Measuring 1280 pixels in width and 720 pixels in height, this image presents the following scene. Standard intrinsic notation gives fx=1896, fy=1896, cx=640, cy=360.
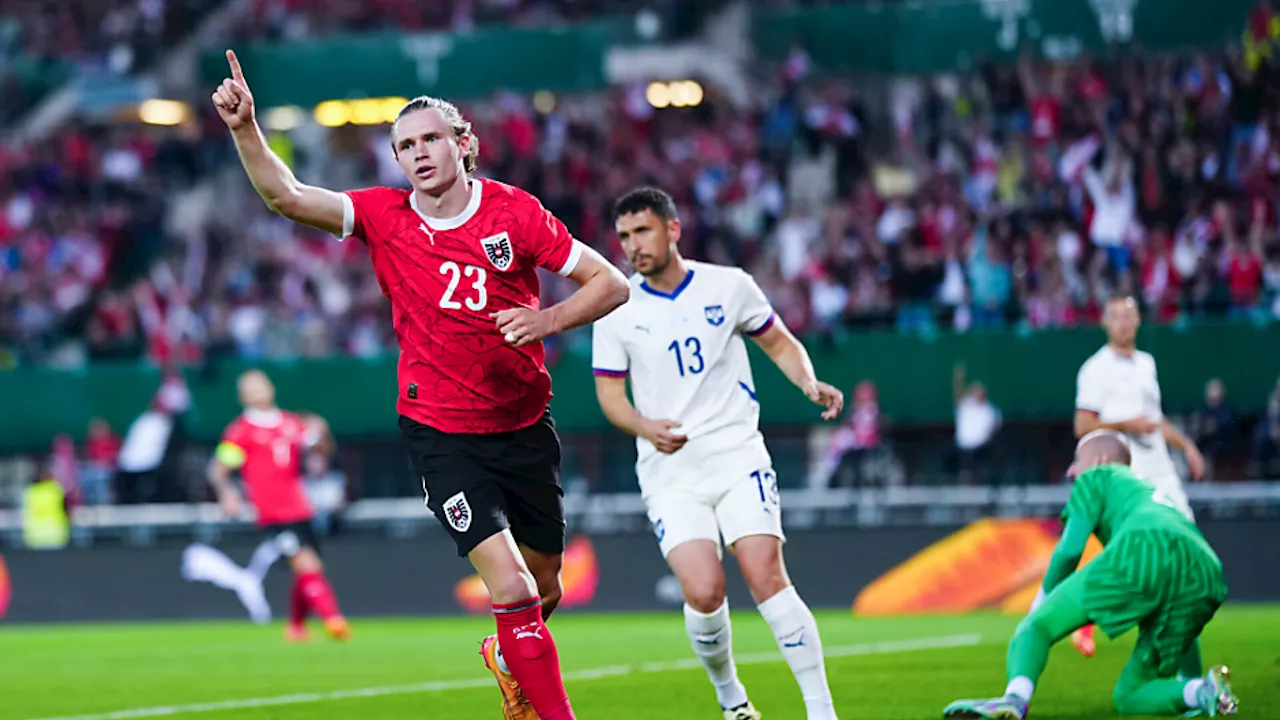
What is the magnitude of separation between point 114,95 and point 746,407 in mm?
23777

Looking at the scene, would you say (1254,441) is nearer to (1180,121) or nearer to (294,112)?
(1180,121)

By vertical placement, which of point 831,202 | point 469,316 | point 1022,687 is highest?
point 831,202

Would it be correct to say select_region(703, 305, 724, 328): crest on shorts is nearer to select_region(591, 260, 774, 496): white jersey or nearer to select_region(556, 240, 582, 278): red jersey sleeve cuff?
select_region(591, 260, 774, 496): white jersey

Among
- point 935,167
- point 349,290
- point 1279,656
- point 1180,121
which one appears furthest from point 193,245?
point 1279,656

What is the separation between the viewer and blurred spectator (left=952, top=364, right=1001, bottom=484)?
20.5 m

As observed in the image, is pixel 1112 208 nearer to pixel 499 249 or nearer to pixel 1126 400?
pixel 1126 400

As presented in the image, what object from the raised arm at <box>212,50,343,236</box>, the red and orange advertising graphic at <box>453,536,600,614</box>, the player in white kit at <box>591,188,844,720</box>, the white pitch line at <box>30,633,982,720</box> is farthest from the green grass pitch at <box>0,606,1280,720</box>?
the raised arm at <box>212,50,343,236</box>

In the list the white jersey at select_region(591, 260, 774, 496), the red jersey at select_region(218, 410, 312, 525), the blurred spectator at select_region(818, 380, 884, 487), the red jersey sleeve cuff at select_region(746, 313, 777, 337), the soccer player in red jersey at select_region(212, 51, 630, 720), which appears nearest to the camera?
the soccer player in red jersey at select_region(212, 51, 630, 720)

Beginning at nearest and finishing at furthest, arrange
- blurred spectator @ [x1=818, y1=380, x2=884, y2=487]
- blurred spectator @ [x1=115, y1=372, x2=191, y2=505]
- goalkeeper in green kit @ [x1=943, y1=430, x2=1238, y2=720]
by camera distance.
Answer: goalkeeper in green kit @ [x1=943, y1=430, x2=1238, y2=720] < blurred spectator @ [x1=818, y1=380, x2=884, y2=487] < blurred spectator @ [x1=115, y1=372, x2=191, y2=505]

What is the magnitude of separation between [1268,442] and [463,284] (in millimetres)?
14006

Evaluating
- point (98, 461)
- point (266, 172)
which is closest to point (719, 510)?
point (266, 172)

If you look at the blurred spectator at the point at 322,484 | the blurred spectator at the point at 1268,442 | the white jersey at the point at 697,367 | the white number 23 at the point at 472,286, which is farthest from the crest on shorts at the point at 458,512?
the blurred spectator at the point at 322,484

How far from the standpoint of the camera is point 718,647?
8273 mm

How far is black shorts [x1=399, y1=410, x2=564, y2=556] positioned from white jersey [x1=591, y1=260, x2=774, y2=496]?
3.61 ft
